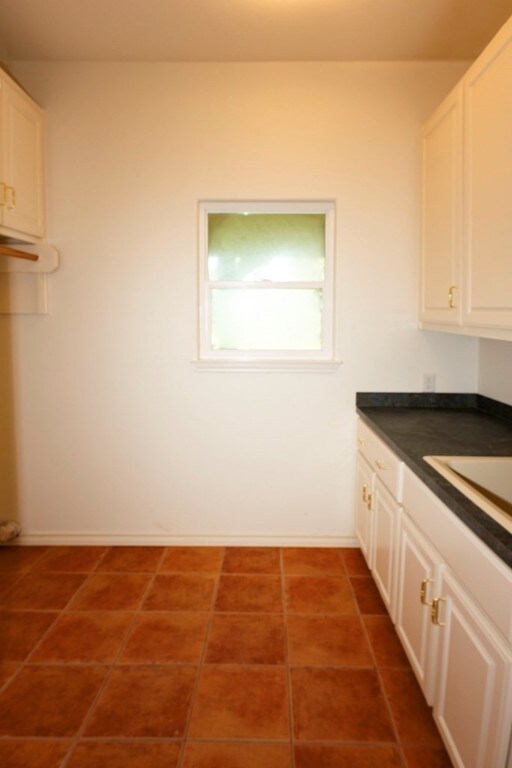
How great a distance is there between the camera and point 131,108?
3051 mm

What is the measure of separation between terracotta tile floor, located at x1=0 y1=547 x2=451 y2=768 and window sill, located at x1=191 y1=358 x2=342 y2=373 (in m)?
1.07

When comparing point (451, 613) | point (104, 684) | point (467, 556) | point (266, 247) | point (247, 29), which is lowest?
point (104, 684)

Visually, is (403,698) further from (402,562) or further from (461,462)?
(461,462)

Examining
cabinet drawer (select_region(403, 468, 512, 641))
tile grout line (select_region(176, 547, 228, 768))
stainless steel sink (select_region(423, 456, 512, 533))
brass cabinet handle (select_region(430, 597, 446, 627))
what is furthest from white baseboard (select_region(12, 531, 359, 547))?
brass cabinet handle (select_region(430, 597, 446, 627))

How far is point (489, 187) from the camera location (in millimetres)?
2074

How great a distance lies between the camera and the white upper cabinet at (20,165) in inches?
103

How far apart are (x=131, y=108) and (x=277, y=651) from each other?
2857 millimetres

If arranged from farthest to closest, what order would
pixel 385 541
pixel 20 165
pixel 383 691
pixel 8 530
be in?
pixel 8 530
pixel 20 165
pixel 385 541
pixel 383 691

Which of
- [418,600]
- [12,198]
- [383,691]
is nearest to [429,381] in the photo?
[418,600]

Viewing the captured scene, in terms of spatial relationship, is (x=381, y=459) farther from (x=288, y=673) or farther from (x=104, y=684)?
(x=104, y=684)

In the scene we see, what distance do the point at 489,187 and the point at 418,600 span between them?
1534 millimetres

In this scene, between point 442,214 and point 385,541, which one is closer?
point 385,541

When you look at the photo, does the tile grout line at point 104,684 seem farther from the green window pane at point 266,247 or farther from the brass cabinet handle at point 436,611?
the green window pane at point 266,247

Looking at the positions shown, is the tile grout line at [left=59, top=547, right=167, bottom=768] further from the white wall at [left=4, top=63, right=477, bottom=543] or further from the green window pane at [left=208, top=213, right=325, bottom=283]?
the green window pane at [left=208, top=213, right=325, bottom=283]
